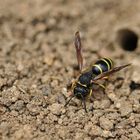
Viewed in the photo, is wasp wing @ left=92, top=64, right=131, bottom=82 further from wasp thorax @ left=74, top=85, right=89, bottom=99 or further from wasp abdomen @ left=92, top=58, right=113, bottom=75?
wasp thorax @ left=74, top=85, right=89, bottom=99

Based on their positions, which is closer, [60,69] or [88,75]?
[88,75]

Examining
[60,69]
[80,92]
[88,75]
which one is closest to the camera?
[80,92]

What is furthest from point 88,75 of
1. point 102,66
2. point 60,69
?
point 60,69

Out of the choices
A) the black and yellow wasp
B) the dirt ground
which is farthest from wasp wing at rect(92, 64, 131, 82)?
the dirt ground

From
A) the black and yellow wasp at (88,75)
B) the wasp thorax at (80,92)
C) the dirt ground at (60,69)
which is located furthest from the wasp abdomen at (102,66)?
the wasp thorax at (80,92)

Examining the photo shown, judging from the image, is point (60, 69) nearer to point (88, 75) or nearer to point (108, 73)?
point (88, 75)

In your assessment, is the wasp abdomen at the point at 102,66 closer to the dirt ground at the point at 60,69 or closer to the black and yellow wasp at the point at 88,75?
the black and yellow wasp at the point at 88,75

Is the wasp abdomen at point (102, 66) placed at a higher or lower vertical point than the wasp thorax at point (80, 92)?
higher
